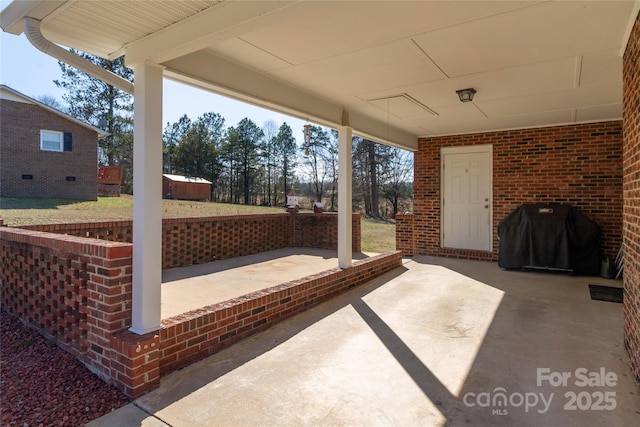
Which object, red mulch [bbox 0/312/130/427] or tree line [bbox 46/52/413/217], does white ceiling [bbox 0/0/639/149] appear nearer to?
red mulch [bbox 0/312/130/427]

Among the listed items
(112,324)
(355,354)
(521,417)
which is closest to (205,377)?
(112,324)

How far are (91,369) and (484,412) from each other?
260 cm

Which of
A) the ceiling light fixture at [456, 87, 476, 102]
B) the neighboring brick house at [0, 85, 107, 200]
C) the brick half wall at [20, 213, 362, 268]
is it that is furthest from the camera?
the neighboring brick house at [0, 85, 107, 200]

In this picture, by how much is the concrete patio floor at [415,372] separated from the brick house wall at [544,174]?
2.60 metres

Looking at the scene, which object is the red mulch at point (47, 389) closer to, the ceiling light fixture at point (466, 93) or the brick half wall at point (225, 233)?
the brick half wall at point (225, 233)

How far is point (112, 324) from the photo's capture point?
94.3 inches

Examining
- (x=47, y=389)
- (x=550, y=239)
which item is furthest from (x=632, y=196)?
(x=47, y=389)

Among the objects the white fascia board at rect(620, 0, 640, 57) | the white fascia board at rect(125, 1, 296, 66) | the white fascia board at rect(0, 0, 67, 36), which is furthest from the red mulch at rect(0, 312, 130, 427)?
the white fascia board at rect(620, 0, 640, 57)

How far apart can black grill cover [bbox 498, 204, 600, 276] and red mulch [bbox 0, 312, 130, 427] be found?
5.93m

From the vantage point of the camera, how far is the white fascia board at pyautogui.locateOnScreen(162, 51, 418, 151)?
2996 millimetres

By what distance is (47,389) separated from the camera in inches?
91.3

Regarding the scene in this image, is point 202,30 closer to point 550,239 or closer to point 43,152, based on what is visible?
point 550,239

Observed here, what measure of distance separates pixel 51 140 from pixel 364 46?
52.3ft

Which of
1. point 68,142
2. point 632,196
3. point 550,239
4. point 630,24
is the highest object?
point 68,142
